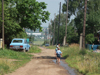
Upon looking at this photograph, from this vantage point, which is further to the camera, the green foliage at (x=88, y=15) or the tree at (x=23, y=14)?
the green foliage at (x=88, y=15)

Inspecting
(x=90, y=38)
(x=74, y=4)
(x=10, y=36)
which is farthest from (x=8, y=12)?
(x=74, y=4)

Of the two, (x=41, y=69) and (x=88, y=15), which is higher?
(x=88, y=15)

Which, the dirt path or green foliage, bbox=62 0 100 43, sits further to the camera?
green foliage, bbox=62 0 100 43

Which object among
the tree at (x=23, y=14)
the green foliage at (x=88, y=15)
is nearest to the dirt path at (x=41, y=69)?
the tree at (x=23, y=14)

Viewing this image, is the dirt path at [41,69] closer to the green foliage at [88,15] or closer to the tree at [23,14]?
the tree at [23,14]

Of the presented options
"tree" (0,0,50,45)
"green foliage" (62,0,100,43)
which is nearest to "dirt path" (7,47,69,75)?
"tree" (0,0,50,45)

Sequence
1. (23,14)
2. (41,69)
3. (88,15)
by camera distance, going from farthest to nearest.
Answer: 1. (88,15)
2. (23,14)
3. (41,69)

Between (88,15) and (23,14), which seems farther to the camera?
(88,15)

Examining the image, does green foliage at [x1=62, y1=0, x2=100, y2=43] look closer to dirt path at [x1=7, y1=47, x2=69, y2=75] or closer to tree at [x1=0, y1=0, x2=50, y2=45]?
tree at [x1=0, y1=0, x2=50, y2=45]

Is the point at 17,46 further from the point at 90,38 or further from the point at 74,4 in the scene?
the point at 74,4

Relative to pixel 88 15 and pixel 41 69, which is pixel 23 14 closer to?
pixel 41 69

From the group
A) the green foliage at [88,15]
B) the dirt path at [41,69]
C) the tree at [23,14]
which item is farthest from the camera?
the green foliage at [88,15]

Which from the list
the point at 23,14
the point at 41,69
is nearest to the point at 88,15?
the point at 23,14

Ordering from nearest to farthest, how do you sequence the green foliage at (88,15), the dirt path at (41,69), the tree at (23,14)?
the dirt path at (41,69) < the tree at (23,14) < the green foliage at (88,15)
